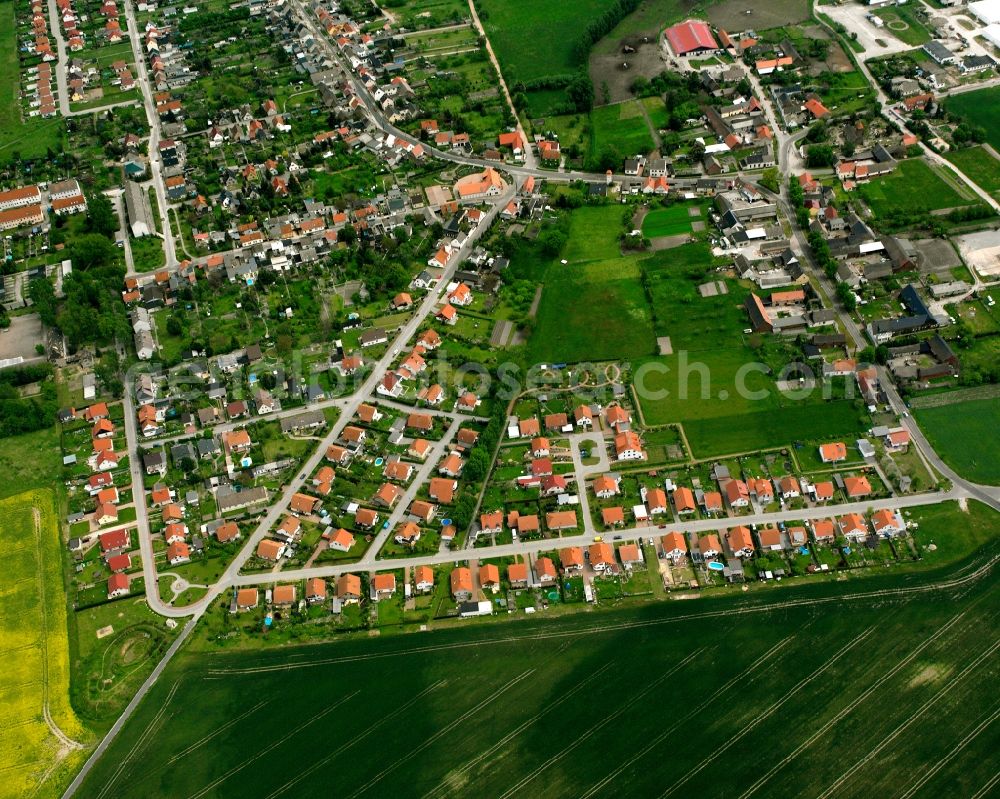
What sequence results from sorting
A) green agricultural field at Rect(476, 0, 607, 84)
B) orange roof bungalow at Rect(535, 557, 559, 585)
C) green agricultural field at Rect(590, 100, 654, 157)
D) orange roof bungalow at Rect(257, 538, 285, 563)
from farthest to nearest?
1. green agricultural field at Rect(476, 0, 607, 84)
2. green agricultural field at Rect(590, 100, 654, 157)
3. orange roof bungalow at Rect(257, 538, 285, 563)
4. orange roof bungalow at Rect(535, 557, 559, 585)

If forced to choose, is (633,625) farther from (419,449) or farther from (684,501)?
(419,449)

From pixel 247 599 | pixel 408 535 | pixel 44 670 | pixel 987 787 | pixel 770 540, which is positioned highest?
pixel 770 540

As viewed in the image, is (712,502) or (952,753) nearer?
(952,753)

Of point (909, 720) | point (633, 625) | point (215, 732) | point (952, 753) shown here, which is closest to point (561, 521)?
point (633, 625)

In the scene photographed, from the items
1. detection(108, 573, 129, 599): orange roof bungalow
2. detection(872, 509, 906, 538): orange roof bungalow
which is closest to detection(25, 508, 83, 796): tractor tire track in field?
detection(108, 573, 129, 599): orange roof bungalow

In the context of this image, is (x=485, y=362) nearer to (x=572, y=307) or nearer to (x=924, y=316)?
(x=572, y=307)

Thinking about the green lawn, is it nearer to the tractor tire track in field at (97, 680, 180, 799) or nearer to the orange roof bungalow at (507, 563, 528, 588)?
the tractor tire track in field at (97, 680, 180, 799)

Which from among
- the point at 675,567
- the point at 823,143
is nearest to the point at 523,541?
the point at 675,567
